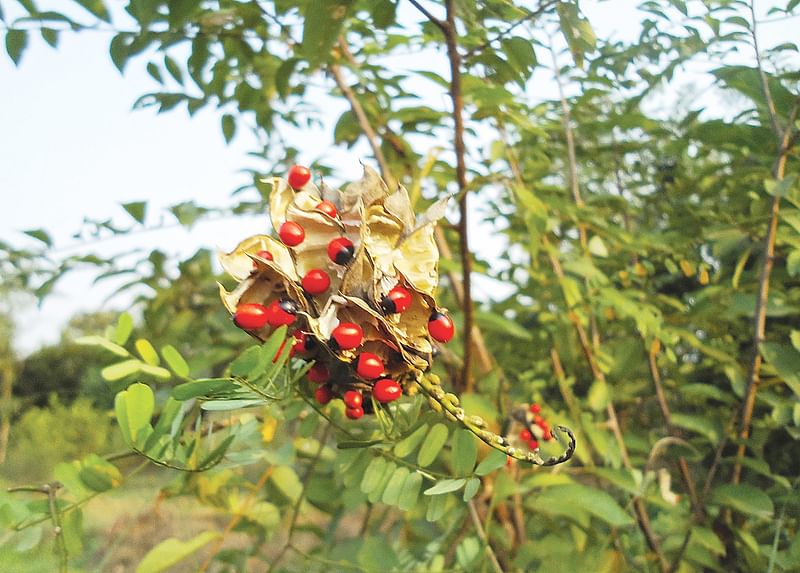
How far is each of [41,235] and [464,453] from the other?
58cm

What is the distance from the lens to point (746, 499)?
606mm

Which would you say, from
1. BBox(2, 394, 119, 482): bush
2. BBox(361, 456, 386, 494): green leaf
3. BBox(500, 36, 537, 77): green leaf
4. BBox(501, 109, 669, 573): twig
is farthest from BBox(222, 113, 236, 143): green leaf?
BBox(2, 394, 119, 482): bush

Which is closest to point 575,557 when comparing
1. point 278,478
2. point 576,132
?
point 278,478

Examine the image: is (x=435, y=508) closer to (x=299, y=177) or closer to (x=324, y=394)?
(x=324, y=394)

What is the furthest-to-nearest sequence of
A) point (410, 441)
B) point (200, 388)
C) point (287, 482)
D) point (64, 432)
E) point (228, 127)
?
point (64, 432)
point (228, 127)
point (287, 482)
point (410, 441)
point (200, 388)

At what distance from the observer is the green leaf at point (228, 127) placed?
82 centimetres

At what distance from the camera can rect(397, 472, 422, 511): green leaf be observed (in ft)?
1.20

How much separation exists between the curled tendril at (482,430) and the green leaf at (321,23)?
0.28 meters

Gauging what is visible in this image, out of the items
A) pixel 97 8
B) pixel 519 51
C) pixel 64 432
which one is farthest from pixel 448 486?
pixel 64 432

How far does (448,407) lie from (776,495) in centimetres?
51

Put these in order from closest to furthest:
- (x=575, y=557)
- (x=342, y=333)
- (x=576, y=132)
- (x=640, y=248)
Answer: (x=342, y=333)
(x=575, y=557)
(x=640, y=248)
(x=576, y=132)

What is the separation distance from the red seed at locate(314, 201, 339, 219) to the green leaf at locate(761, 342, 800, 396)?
463 mm

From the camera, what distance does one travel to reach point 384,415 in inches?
14.0

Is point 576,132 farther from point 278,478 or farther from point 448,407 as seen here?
point 448,407
